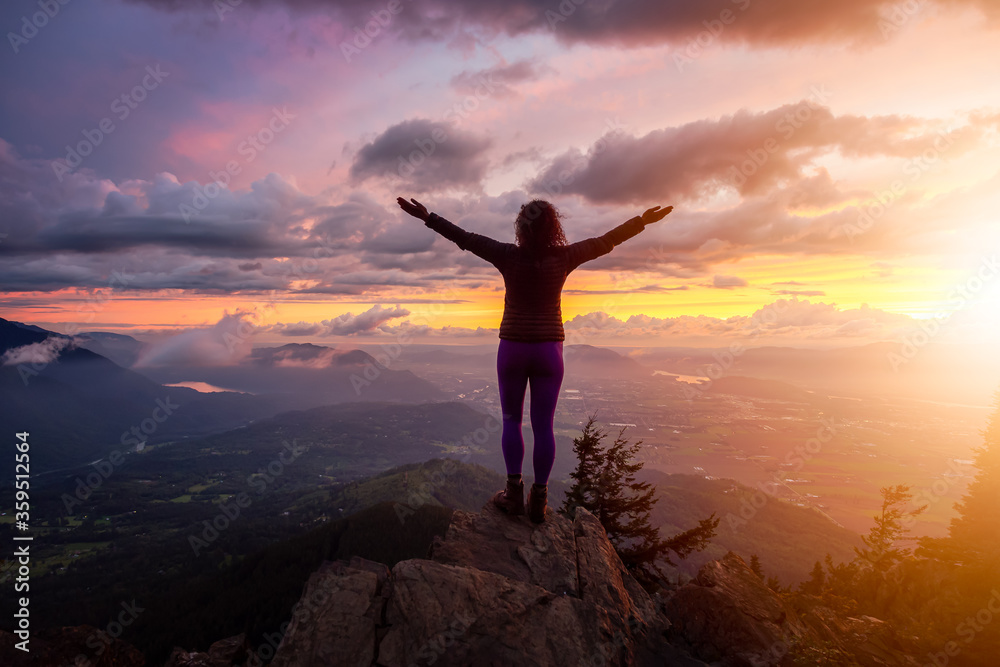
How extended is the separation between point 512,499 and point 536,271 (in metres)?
5.06

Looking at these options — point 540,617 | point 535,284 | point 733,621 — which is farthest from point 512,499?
point 535,284

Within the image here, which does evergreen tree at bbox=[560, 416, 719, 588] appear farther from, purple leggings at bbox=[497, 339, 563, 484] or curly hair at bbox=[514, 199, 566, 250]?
curly hair at bbox=[514, 199, 566, 250]

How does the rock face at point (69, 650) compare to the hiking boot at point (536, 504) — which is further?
the rock face at point (69, 650)

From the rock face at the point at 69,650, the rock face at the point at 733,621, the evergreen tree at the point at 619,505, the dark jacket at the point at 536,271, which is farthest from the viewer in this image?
the evergreen tree at the point at 619,505

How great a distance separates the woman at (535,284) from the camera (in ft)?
23.0

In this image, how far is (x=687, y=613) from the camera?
734 cm

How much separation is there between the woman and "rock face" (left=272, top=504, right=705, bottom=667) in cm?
207

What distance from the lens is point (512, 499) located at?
28.5 feet

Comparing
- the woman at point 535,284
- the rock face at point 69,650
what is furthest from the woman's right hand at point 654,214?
the rock face at point 69,650

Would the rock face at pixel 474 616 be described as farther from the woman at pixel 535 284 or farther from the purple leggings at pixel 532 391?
the woman at pixel 535 284

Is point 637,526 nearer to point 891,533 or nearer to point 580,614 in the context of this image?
point 580,614

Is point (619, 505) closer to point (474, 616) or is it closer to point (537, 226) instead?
point (474, 616)

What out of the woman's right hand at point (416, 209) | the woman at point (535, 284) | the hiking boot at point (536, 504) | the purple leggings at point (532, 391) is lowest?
the hiking boot at point (536, 504)

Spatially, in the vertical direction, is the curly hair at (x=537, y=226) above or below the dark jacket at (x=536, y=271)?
above
